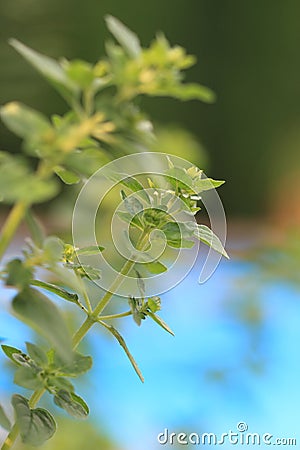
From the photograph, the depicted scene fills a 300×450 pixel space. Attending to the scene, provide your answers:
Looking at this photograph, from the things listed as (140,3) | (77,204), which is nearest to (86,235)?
(77,204)

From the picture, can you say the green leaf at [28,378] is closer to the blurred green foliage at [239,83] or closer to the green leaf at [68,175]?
the green leaf at [68,175]

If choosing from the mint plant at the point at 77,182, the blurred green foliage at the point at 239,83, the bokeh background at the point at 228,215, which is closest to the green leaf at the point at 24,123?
the mint plant at the point at 77,182

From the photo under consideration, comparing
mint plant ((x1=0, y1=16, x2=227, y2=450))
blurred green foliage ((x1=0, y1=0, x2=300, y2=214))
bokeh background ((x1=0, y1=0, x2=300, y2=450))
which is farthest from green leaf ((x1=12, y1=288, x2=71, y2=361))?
blurred green foliage ((x1=0, y1=0, x2=300, y2=214))

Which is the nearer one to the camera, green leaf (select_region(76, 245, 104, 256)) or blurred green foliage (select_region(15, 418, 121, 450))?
green leaf (select_region(76, 245, 104, 256))

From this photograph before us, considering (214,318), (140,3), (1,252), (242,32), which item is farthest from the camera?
(242,32)

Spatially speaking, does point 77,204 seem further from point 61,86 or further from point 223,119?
point 223,119

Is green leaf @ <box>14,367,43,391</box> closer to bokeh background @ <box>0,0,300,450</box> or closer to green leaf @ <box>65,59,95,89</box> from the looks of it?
green leaf @ <box>65,59,95,89</box>
